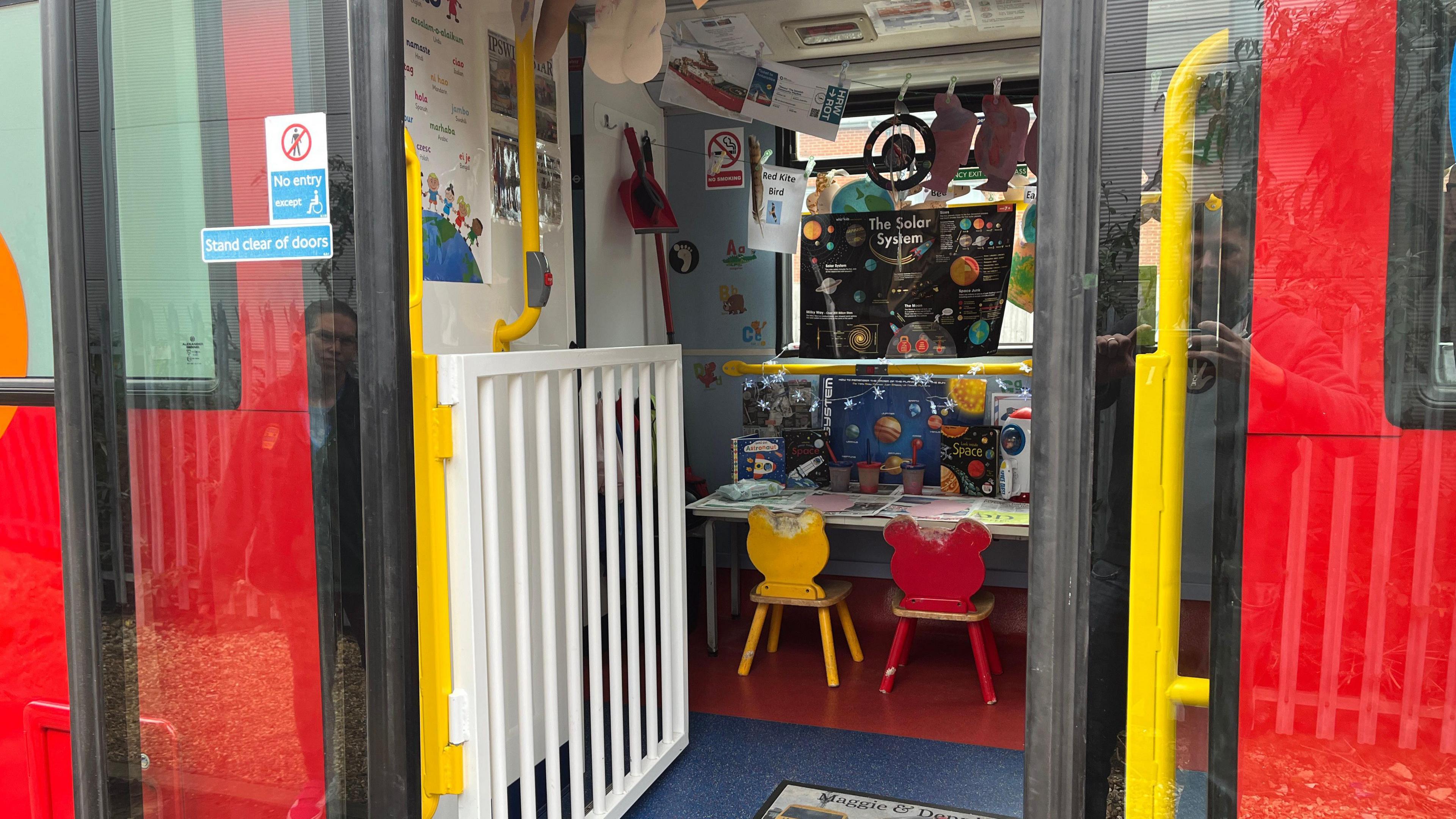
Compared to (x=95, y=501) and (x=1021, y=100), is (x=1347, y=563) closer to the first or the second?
(x=95, y=501)

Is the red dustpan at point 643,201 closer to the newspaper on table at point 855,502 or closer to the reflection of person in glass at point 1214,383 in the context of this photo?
the newspaper on table at point 855,502

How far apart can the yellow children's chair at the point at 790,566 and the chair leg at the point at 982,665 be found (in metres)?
0.58

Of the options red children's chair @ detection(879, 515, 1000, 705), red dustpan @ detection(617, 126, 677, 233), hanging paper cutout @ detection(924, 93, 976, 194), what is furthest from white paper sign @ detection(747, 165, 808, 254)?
red children's chair @ detection(879, 515, 1000, 705)

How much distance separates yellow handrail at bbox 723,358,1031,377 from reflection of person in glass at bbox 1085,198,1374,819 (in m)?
3.47

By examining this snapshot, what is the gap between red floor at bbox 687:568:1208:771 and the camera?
362 cm

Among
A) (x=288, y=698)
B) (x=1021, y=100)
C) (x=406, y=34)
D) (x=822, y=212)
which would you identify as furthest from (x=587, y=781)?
(x=1021, y=100)

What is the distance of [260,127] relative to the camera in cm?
146

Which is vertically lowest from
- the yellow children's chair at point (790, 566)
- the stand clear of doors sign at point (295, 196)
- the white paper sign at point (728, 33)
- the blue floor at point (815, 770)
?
the blue floor at point (815, 770)

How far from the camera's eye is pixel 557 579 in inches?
127

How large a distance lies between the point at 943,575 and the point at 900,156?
2070 mm

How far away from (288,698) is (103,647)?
0.38 meters

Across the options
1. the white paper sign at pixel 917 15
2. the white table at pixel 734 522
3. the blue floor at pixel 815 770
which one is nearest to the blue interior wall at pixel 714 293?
the white table at pixel 734 522

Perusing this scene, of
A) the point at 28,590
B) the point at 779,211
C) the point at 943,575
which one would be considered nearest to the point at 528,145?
the point at 28,590

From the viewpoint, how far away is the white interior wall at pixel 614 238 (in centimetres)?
398
